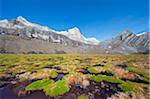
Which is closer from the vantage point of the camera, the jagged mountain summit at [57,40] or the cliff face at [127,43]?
the jagged mountain summit at [57,40]

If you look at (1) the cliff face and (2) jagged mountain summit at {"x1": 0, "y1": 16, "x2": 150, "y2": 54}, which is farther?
(1) the cliff face

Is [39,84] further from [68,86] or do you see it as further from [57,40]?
[57,40]

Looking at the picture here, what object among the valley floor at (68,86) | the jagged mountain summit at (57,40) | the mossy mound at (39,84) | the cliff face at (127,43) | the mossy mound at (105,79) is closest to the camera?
the valley floor at (68,86)

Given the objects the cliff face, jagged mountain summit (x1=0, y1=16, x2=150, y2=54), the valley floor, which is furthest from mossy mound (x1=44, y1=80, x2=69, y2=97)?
the cliff face

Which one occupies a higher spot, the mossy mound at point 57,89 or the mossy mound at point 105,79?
the mossy mound at point 105,79

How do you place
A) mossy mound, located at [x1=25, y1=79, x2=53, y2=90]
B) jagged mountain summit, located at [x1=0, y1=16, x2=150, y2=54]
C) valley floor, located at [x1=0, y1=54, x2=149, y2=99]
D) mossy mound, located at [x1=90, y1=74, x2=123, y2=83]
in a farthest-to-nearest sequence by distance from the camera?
jagged mountain summit, located at [x1=0, y1=16, x2=150, y2=54] → mossy mound, located at [x1=90, y1=74, x2=123, y2=83] → mossy mound, located at [x1=25, y1=79, x2=53, y2=90] → valley floor, located at [x1=0, y1=54, x2=149, y2=99]

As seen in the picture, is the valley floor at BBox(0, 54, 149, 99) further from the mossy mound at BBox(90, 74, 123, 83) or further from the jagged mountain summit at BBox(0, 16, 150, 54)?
the jagged mountain summit at BBox(0, 16, 150, 54)

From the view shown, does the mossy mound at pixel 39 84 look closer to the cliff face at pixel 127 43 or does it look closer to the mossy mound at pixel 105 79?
the mossy mound at pixel 105 79

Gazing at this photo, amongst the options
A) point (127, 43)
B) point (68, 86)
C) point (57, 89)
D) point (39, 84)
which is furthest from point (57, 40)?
point (57, 89)

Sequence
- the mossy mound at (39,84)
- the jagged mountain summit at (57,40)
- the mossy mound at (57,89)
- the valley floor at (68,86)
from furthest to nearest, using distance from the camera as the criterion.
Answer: the jagged mountain summit at (57,40), the mossy mound at (39,84), the valley floor at (68,86), the mossy mound at (57,89)

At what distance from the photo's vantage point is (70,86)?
1664 centimetres

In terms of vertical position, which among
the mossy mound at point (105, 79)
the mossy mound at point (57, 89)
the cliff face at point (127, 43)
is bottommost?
the mossy mound at point (57, 89)

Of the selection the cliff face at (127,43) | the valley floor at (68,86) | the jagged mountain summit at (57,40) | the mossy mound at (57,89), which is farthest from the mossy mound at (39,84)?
the cliff face at (127,43)

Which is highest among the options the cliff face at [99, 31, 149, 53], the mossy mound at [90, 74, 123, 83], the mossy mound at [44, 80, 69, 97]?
the cliff face at [99, 31, 149, 53]
